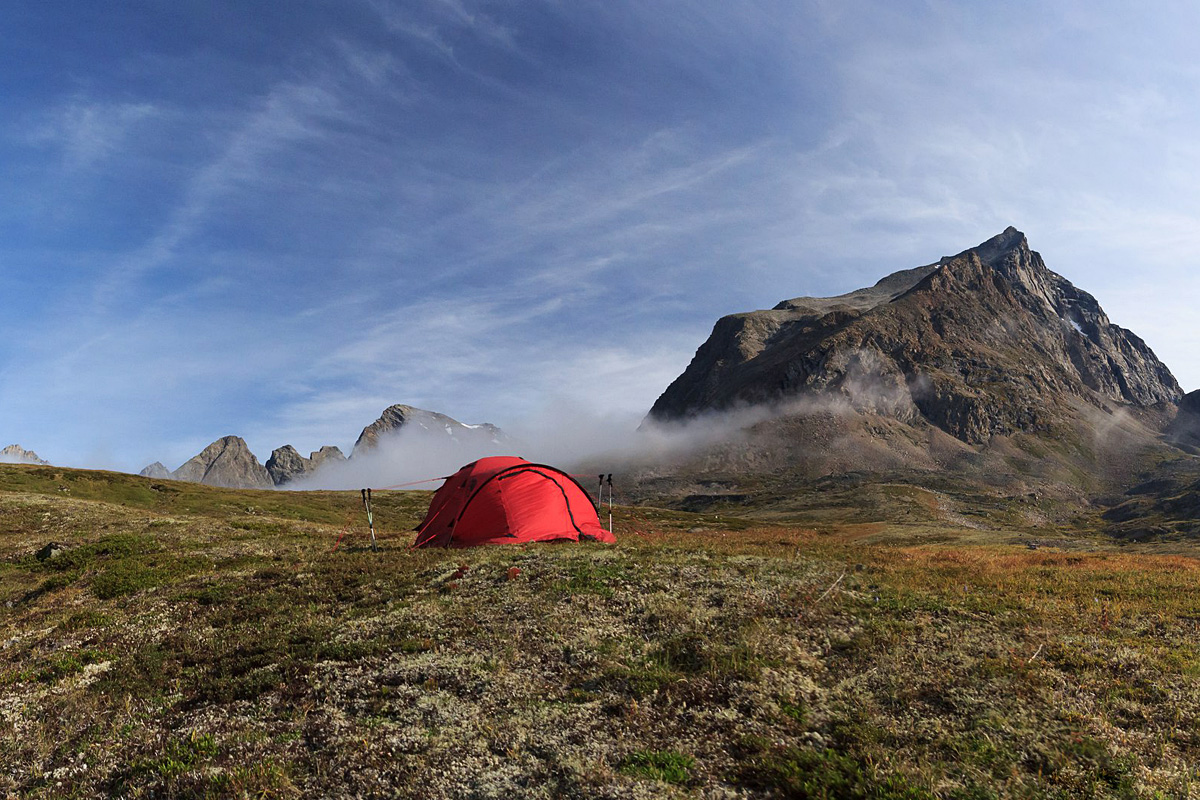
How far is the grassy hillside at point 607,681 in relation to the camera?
9.45 metres

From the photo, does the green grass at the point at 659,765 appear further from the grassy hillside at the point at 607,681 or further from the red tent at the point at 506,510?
the red tent at the point at 506,510

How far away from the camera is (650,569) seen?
2202 centimetres

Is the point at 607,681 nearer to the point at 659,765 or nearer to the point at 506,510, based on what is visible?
the point at 659,765

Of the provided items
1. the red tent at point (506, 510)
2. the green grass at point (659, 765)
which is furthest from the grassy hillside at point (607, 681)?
the red tent at point (506, 510)

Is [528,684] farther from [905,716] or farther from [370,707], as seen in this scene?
[905,716]

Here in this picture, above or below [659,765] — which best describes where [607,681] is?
above

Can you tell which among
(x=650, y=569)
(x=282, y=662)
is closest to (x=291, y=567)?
(x=282, y=662)

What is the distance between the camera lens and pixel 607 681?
12.8 m

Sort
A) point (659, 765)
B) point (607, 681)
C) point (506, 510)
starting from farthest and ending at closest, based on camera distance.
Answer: point (506, 510) < point (607, 681) < point (659, 765)

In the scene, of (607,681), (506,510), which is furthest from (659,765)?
(506,510)

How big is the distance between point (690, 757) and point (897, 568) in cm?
1682

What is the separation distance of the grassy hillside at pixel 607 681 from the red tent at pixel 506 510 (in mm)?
7385

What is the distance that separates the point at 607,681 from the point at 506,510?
1951 centimetres

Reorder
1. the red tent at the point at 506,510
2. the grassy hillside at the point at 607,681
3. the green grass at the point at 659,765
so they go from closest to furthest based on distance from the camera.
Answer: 1. the green grass at the point at 659,765
2. the grassy hillside at the point at 607,681
3. the red tent at the point at 506,510
